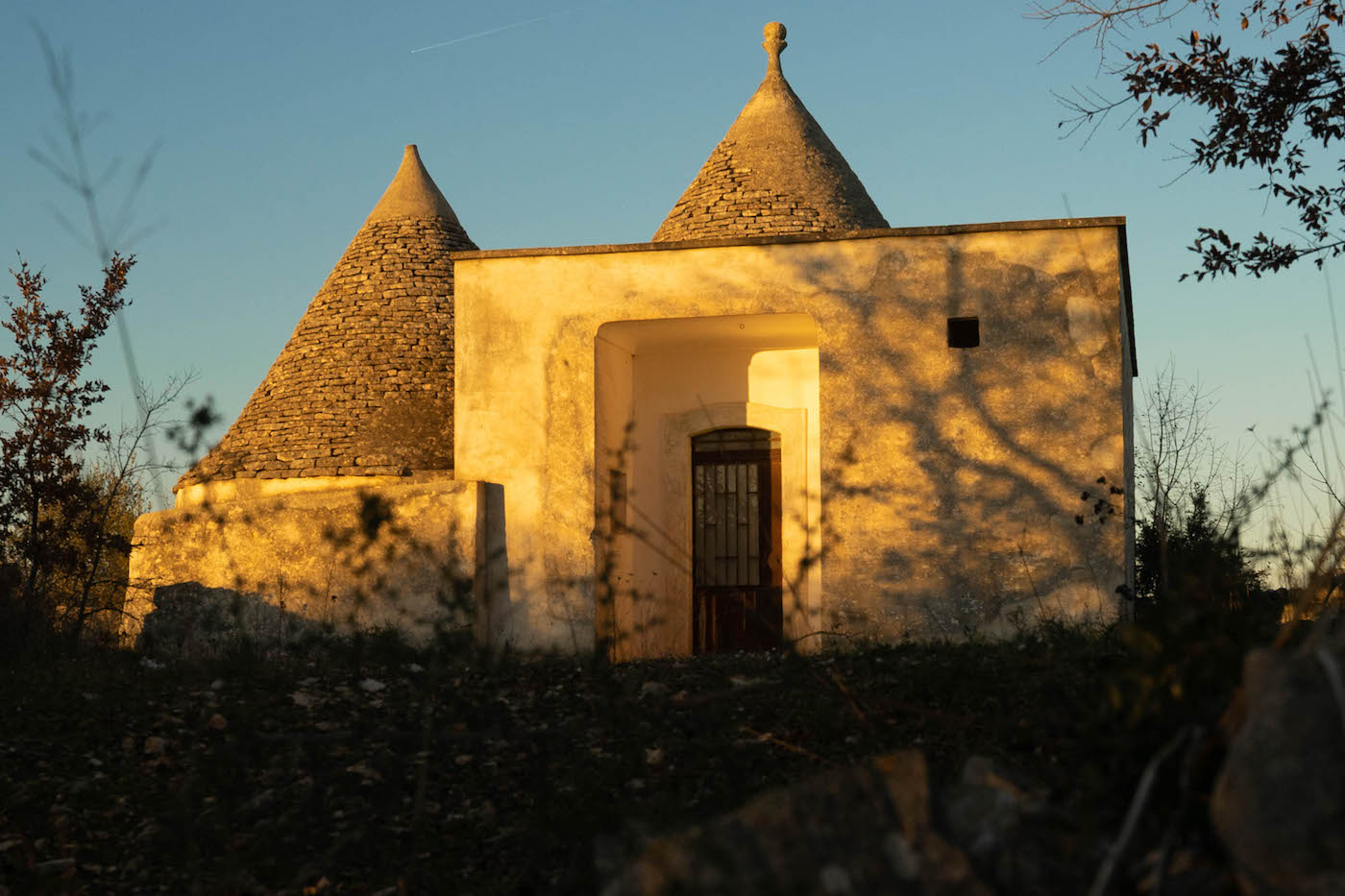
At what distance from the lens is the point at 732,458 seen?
11930 mm

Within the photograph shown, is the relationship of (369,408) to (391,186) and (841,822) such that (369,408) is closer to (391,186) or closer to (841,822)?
(391,186)

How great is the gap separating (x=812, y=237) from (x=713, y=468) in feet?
8.87

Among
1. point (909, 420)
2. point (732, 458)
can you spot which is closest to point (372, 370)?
point (732, 458)

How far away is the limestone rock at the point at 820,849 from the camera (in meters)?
2.78

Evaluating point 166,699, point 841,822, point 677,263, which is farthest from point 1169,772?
point 677,263

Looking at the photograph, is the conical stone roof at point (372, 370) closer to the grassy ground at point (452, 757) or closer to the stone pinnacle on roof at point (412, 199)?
the stone pinnacle on roof at point (412, 199)

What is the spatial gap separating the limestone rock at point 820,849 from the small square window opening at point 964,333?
731 centimetres

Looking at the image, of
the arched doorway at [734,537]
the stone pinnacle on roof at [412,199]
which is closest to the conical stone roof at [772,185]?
the arched doorway at [734,537]

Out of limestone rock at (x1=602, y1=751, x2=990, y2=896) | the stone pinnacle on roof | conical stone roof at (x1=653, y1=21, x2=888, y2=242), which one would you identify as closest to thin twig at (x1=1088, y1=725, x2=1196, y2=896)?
limestone rock at (x1=602, y1=751, x2=990, y2=896)

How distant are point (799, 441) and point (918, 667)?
501cm

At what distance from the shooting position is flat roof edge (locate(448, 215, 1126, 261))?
9.78 meters

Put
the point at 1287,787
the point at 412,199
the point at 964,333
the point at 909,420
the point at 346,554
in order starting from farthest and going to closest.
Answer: the point at 412,199, the point at 346,554, the point at 964,333, the point at 909,420, the point at 1287,787

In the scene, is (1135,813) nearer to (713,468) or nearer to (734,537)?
(734,537)

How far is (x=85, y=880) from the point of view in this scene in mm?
5070
